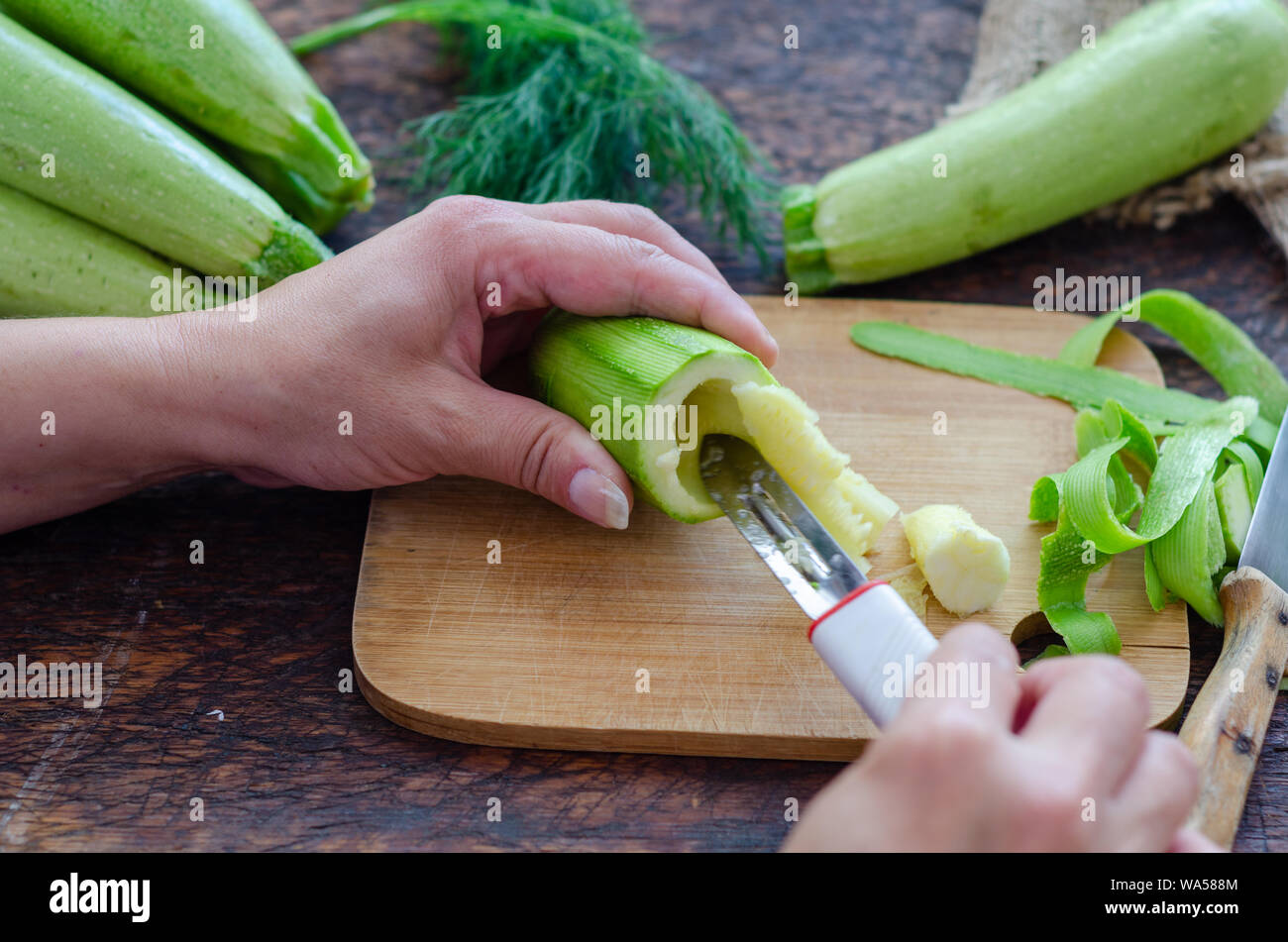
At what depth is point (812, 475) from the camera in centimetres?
193

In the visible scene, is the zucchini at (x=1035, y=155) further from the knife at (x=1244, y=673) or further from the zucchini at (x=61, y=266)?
the zucchini at (x=61, y=266)

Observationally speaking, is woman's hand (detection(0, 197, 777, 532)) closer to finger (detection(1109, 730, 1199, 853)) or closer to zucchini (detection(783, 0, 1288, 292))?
zucchini (detection(783, 0, 1288, 292))

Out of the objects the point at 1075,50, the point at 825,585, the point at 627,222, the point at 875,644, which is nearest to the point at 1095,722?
the point at 875,644

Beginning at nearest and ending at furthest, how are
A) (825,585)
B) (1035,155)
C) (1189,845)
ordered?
(1189,845) → (825,585) → (1035,155)

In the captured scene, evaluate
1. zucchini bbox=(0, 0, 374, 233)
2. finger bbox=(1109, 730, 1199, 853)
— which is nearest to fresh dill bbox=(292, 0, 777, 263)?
zucchini bbox=(0, 0, 374, 233)

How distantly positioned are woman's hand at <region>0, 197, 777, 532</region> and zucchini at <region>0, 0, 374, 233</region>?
0.65m

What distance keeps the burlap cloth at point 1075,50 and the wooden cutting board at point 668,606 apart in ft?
3.24

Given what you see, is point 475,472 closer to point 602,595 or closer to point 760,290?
point 602,595

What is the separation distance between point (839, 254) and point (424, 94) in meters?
1.45

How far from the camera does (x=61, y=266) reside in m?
2.15

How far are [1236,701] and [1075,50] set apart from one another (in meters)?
2.20

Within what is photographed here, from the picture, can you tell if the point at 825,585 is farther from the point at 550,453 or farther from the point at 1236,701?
the point at 1236,701

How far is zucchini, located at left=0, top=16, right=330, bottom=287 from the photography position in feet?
6.93
